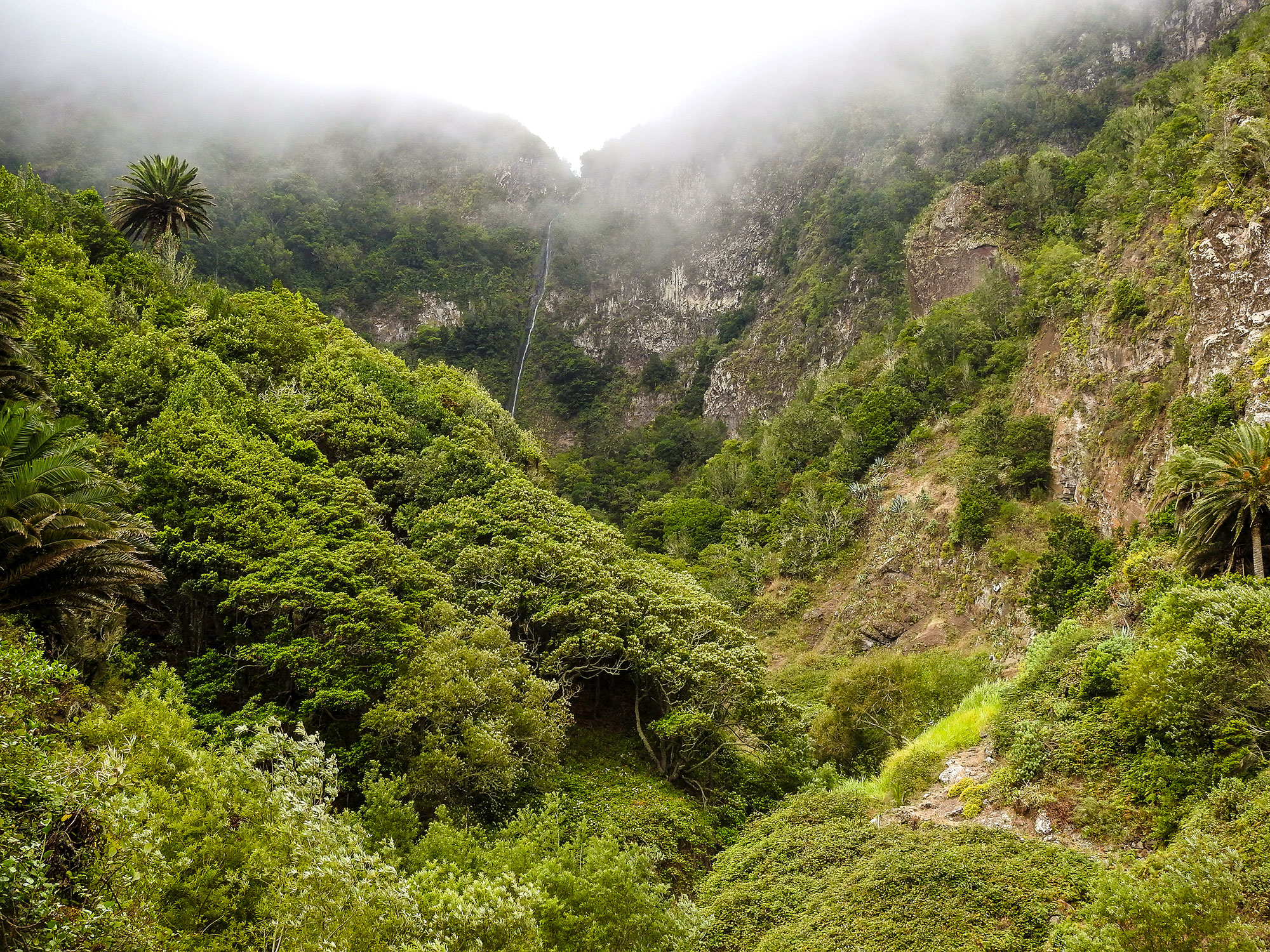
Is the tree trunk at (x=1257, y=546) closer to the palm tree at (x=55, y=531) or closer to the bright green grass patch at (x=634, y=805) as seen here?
the bright green grass patch at (x=634, y=805)

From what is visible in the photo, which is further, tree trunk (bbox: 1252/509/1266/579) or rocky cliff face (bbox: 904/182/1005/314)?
rocky cliff face (bbox: 904/182/1005/314)

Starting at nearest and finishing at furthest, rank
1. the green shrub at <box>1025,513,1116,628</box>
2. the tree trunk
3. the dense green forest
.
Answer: the dense green forest
the tree trunk
the green shrub at <box>1025,513,1116,628</box>

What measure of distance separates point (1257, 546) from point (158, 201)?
56383mm

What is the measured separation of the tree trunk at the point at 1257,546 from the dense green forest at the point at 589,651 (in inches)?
4.0

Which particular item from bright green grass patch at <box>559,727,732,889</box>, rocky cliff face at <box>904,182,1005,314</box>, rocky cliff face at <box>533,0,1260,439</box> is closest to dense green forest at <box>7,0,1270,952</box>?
bright green grass patch at <box>559,727,732,889</box>

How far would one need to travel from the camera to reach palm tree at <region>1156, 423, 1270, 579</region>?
78.6ft

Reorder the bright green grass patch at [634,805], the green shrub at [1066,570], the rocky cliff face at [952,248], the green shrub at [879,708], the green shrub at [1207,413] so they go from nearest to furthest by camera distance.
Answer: the bright green grass patch at [634,805]
the green shrub at [1207,413]
the green shrub at [879,708]
the green shrub at [1066,570]
the rocky cliff face at [952,248]

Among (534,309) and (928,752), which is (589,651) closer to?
(928,752)

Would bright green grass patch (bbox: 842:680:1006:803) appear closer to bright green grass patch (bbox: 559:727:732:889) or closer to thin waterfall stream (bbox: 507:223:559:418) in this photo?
bright green grass patch (bbox: 559:727:732:889)

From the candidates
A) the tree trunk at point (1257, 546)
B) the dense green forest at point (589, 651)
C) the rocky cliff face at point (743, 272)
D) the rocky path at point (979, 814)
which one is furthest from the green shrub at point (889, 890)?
the rocky cliff face at point (743, 272)

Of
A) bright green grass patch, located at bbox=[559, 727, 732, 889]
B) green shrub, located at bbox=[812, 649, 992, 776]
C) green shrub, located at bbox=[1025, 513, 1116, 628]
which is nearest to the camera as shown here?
A: bright green grass patch, located at bbox=[559, 727, 732, 889]

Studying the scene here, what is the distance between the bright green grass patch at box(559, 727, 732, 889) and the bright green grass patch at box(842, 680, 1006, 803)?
6000mm

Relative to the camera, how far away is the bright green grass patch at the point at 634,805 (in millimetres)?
24375

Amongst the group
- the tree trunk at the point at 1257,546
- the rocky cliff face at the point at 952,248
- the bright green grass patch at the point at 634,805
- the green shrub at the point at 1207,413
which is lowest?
the bright green grass patch at the point at 634,805
